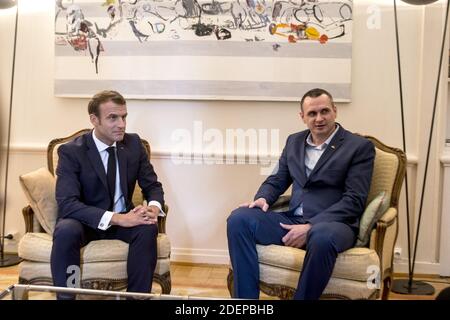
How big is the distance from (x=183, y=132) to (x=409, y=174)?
144 cm

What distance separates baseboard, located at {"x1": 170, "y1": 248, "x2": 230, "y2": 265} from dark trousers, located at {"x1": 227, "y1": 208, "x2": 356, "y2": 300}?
0.99m

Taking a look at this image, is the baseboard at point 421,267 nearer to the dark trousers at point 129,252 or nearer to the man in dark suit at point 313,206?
the man in dark suit at point 313,206

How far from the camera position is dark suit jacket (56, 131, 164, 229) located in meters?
2.40

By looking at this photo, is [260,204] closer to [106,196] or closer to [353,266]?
[353,266]

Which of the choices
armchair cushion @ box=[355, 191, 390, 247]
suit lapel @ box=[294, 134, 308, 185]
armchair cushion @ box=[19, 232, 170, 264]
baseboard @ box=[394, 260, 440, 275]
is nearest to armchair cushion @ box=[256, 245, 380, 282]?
armchair cushion @ box=[355, 191, 390, 247]

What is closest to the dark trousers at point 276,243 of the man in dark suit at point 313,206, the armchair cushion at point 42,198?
the man in dark suit at point 313,206

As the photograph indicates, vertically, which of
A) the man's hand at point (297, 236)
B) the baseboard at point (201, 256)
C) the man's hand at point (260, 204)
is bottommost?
the baseboard at point (201, 256)

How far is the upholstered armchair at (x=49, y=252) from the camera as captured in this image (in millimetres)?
2309

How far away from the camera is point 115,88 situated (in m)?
3.35

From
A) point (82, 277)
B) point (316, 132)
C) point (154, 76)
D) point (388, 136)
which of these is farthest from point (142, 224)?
point (388, 136)

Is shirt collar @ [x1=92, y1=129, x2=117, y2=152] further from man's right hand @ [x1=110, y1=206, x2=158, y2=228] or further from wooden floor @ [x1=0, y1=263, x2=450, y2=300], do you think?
wooden floor @ [x1=0, y1=263, x2=450, y2=300]

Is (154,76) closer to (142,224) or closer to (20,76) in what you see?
(20,76)

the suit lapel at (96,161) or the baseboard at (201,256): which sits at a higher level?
the suit lapel at (96,161)

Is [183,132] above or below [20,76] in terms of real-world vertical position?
below
